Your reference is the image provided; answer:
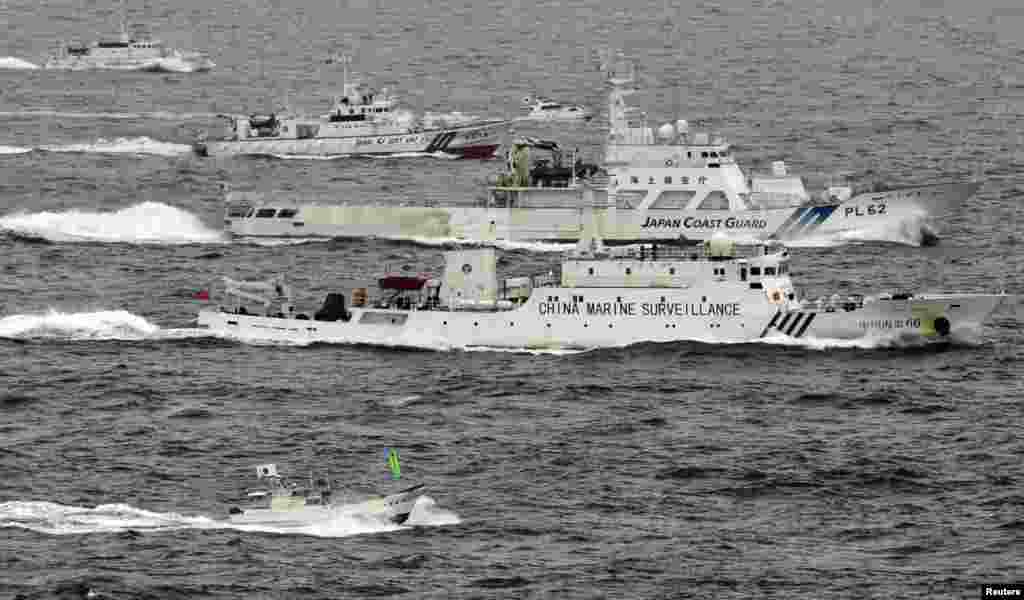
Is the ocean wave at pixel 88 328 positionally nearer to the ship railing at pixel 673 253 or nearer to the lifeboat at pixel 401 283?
the lifeboat at pixel 401 283

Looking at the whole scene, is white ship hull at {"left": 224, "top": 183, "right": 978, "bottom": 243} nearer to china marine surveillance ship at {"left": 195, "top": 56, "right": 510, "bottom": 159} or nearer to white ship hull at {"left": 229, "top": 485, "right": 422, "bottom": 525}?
china marine surveillance ship at {"left": 195, "top": 56, "right": 510, "bottom": 159}

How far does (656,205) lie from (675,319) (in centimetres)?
3386

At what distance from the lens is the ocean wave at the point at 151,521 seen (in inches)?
2908

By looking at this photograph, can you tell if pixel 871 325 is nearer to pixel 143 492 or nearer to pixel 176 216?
pixel 143 492

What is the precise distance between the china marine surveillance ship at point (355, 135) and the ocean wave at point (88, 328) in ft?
195

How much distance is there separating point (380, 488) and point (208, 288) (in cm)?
4054

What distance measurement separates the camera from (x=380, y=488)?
78500 mm

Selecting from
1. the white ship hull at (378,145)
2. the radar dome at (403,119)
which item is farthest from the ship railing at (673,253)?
the radar dome at (403,119)

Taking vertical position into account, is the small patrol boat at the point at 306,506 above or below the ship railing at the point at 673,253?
below

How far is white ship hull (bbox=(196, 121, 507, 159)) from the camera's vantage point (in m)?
164

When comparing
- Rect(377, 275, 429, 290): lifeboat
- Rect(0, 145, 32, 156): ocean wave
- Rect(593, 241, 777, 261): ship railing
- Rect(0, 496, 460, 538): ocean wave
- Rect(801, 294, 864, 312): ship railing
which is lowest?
Rect(0, 496, 460, 538): ocean wave

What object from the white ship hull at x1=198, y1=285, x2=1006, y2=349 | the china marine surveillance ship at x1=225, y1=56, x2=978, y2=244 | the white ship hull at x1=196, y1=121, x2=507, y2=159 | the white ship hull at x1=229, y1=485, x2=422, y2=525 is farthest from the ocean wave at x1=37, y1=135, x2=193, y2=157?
the white ship hull at x1=229, y1=485, x2=422, y2=525

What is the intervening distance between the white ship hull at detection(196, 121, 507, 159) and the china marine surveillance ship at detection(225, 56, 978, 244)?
95.6 feet

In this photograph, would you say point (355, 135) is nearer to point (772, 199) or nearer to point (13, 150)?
point (13, 150)
